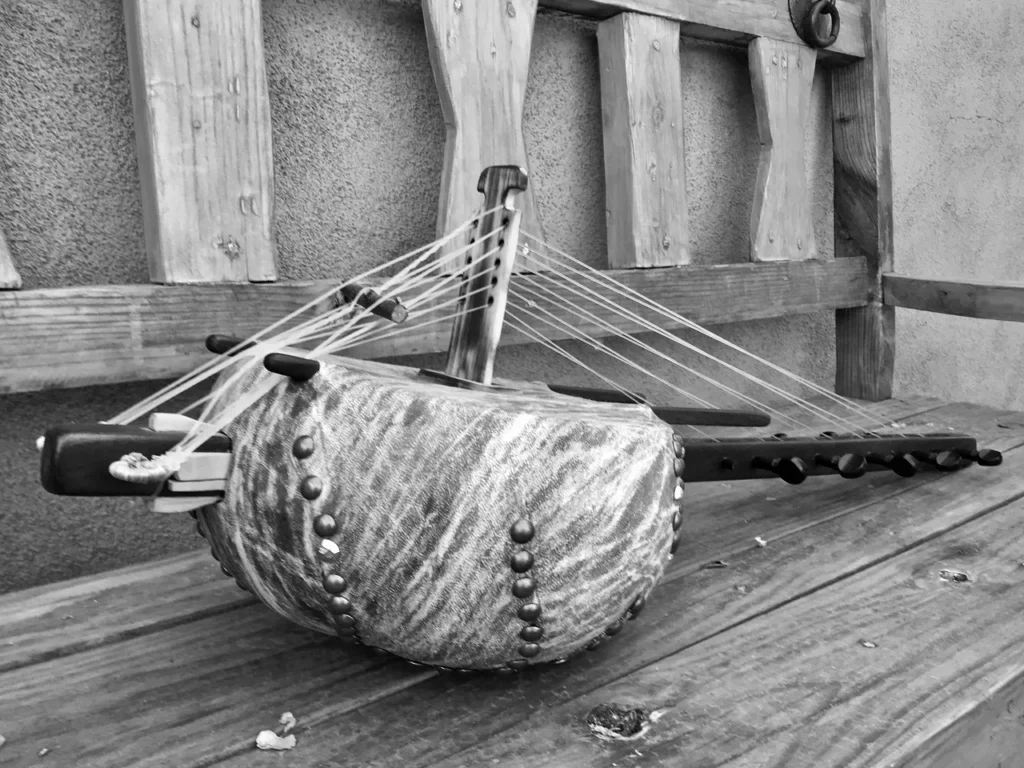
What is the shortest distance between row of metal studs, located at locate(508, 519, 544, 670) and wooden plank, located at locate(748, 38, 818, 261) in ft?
3.40

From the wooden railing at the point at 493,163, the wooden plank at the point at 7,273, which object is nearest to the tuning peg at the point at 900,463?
the wooden railing at the point at 493,163

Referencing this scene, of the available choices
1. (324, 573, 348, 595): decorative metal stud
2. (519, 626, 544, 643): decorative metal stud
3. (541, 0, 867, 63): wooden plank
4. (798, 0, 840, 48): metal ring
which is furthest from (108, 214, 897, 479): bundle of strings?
(798, 0, 840, 48): metal ring

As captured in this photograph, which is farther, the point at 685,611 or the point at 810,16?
the point at 810,16

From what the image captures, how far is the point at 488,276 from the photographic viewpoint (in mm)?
658

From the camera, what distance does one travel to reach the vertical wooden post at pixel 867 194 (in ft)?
5.11

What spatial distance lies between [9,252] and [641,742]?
2.29 ft

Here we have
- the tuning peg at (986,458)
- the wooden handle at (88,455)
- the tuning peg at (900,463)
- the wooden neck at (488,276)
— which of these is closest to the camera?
the wooden handle at (88,455)

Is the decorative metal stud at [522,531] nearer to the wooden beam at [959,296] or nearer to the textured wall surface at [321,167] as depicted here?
the textured wall surface at [321,167]

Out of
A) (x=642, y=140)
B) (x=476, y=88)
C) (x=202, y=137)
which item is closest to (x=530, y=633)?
(x=202, y=137)

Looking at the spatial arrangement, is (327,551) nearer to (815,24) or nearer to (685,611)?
(685,611)

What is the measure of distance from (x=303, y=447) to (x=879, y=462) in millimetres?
677

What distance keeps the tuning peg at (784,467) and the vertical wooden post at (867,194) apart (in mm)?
912

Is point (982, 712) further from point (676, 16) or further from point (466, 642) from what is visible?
point (676, 16)

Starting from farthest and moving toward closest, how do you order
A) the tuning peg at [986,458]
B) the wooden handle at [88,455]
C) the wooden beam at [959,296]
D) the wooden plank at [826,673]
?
1. the wooden beam at [959,296]
2. the tuning peg at [986,458]
3. the wooden plank at [826,673]
4. the wooden handle at [88,455]
